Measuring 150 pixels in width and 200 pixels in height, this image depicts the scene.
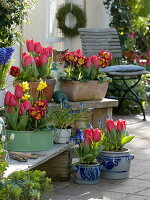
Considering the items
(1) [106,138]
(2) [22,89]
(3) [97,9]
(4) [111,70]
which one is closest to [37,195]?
(2) [22,89]

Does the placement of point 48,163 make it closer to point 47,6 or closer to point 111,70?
point 111,70

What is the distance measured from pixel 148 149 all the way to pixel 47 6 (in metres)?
3.24

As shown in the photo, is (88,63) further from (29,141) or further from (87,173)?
(29,141)

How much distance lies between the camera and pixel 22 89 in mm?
4723

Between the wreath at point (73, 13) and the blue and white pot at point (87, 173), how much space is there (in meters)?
4.74

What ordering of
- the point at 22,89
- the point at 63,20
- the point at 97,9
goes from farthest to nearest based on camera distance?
the point at 97,9 → the point at 63,20 → the point at 22,89

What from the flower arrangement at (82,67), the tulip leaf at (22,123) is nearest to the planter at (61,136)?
the tulip leaf at (22,123)

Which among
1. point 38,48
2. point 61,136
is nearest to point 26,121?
point 61,136

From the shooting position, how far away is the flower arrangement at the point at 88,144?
Answer: 495 centimetres

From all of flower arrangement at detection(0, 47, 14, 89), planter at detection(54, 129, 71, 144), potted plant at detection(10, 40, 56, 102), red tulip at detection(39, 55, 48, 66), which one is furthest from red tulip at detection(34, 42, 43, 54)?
planter at detection(54, 129, 71, 144)

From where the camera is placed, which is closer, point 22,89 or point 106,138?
point 22,89

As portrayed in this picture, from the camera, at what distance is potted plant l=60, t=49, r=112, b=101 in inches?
222

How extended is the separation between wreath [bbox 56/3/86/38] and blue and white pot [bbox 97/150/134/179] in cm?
457

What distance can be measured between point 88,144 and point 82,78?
88 cm
